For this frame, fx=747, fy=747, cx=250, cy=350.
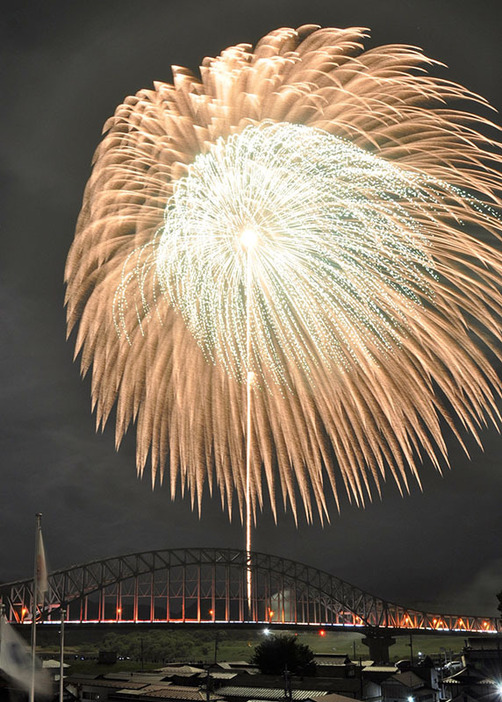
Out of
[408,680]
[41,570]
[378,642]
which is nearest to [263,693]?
[408,680]

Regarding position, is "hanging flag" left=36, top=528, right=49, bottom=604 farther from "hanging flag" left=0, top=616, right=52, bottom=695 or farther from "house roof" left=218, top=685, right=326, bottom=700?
"house roof" left=218, top=685, right=326, bottom=700

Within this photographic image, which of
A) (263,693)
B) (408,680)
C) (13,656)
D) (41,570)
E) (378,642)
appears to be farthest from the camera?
(378,642)

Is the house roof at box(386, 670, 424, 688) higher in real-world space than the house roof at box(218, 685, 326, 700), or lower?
lower

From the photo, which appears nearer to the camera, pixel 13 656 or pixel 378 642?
pixel 13 656

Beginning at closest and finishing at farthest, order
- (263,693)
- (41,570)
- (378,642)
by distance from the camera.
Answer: (41,570) → (263,693) → (378,642)

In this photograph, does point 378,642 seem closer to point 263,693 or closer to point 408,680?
point 408,680

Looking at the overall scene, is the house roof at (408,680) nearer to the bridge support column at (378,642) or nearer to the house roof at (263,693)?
the house roof at (263,693)

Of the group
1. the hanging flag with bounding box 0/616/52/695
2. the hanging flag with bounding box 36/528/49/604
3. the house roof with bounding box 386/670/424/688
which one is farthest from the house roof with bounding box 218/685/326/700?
the hanging flag with bounding box 36/528/49/604

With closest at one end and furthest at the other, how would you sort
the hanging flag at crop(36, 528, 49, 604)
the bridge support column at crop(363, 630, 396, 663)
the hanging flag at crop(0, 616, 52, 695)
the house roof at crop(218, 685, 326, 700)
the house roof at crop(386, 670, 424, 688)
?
the hanging flag at crop(0, 616, 52, 695) → the hanging flag at crop(36, 528, 49, 604) → the house roof at crop(218, 685, 326, 700) → the house roof at crop(386, 670, 424, 688) → the bridge support column at crop(363, 630, 396, 663)

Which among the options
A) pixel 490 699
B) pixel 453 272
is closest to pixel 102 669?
pixel 490 699

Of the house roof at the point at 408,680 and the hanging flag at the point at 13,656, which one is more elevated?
the hanging flag at the point at 13,656

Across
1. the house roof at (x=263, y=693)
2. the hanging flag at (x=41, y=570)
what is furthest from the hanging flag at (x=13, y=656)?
the house roof at (x=263, y=693)

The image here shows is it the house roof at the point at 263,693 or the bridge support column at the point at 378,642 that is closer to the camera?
the house roof at the point at 263,693
